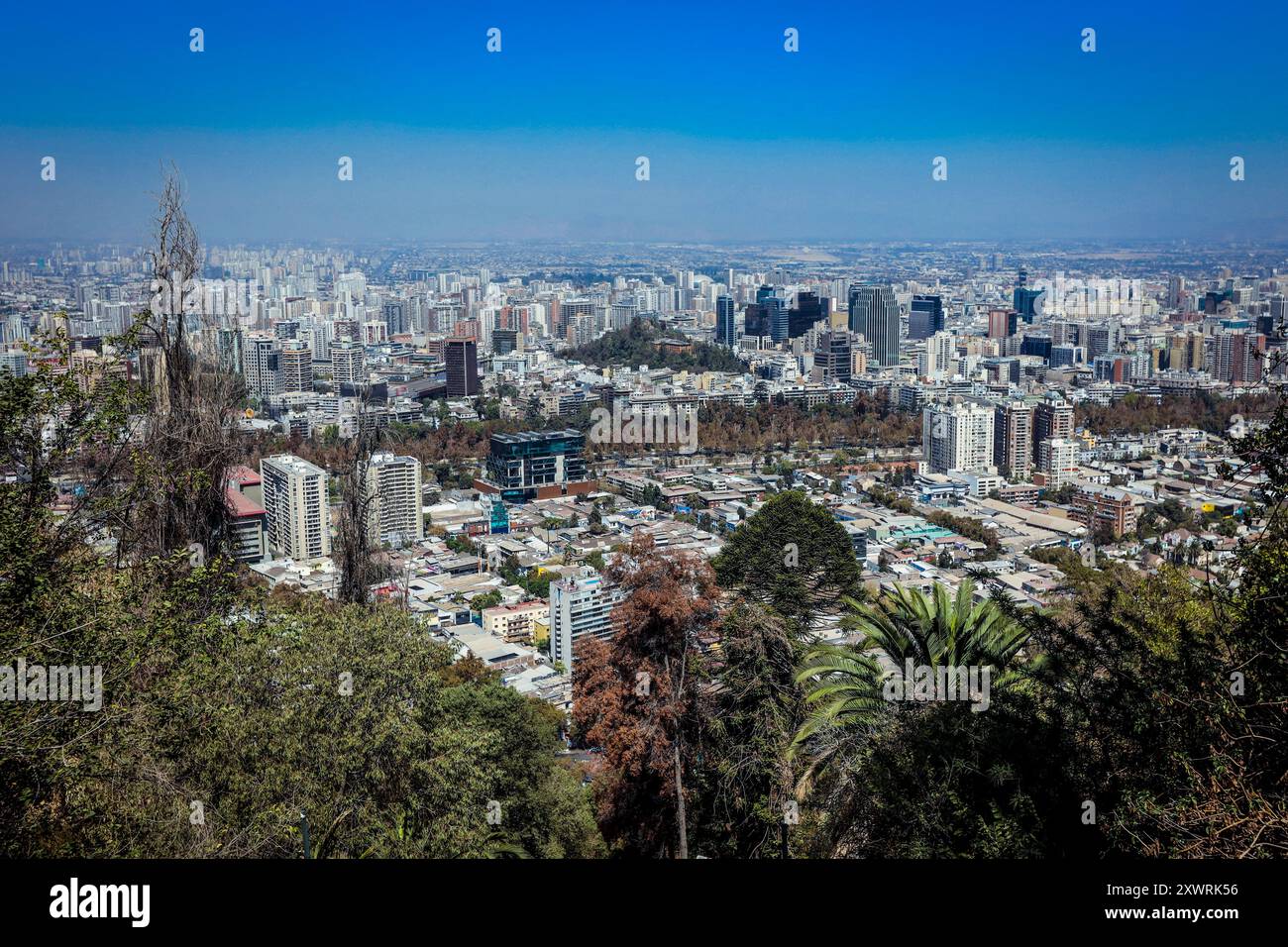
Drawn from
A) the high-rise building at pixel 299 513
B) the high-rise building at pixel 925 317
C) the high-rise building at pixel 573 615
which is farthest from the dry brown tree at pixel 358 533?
the high-rise building at pixel 925 317

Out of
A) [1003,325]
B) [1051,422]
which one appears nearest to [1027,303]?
[1003,325]

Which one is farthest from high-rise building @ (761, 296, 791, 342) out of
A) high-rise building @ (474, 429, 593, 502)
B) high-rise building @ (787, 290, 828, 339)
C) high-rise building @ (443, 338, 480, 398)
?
high-rise building @ (474, 429, 593, 502)

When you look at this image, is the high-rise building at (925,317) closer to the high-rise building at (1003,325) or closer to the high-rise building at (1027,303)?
the high-rise building at (1003,325)

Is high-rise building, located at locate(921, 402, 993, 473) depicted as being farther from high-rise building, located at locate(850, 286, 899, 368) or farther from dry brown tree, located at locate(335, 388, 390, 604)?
dry brown tree, located at locate(335, 388, 390, 604)

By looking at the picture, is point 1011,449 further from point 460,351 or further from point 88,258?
point 88,258

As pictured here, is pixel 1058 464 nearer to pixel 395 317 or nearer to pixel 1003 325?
pixel 1003 325
